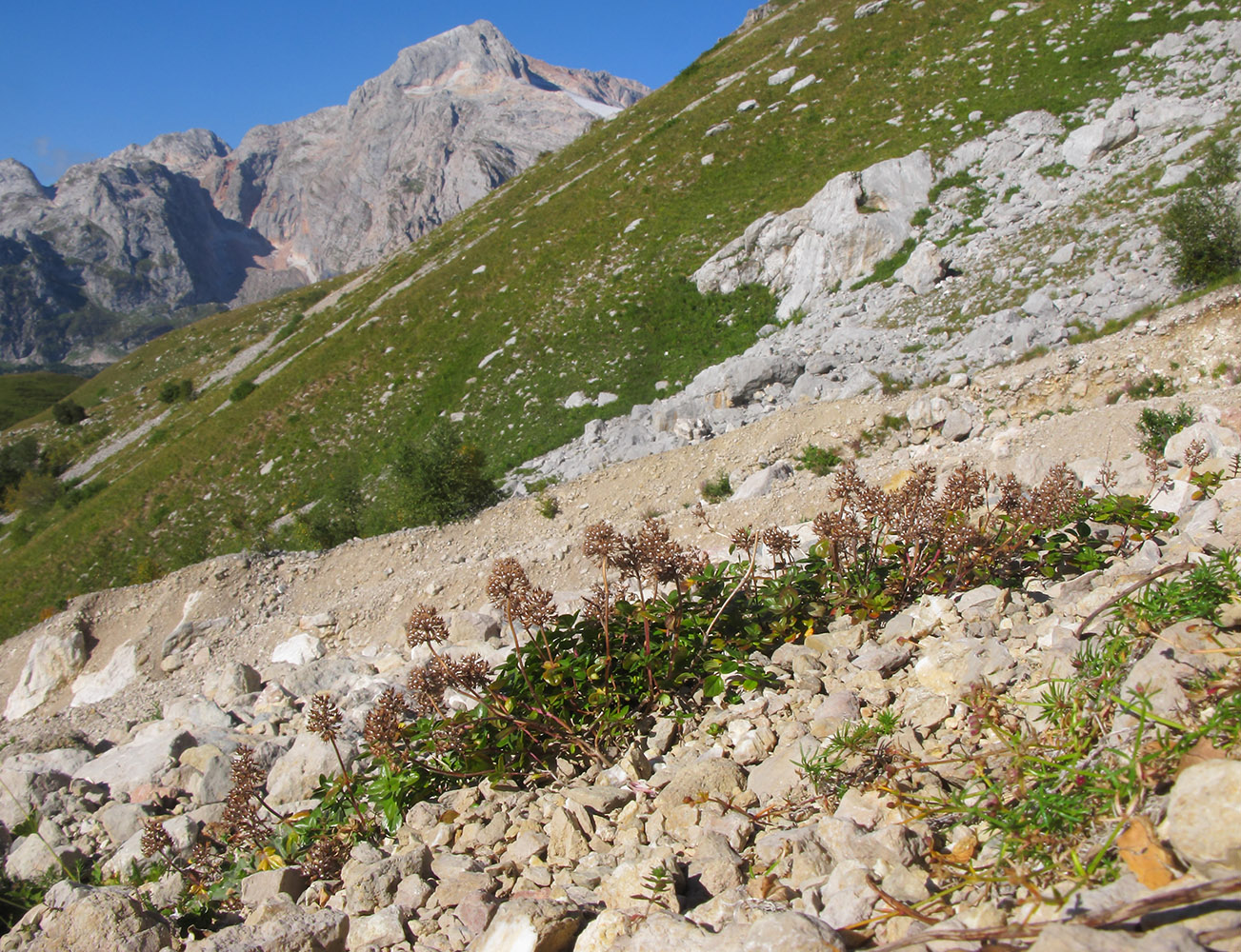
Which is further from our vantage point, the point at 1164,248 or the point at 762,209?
the point at 762,209

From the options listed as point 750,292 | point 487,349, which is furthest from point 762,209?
point 487,349

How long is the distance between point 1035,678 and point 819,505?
6.61 metres

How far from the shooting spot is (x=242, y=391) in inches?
1490

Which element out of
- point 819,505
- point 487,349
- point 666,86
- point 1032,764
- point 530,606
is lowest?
point 819,505

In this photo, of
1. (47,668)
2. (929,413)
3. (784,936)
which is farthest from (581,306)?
(784,936)

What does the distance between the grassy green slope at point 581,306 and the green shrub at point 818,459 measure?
10.4 m

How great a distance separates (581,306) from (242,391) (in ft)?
74.3

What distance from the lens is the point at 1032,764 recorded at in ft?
8.39

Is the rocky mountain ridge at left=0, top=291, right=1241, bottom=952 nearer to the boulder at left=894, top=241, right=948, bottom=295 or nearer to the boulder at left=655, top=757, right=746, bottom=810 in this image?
the boulder at left=655, top=757, right=746, bottom=810

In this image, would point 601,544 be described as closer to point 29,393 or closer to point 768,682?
point 768,682

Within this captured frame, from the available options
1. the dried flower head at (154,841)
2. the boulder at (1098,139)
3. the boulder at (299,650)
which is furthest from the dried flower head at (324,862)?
the boulder at (1098,139)

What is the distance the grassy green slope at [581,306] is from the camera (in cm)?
2550

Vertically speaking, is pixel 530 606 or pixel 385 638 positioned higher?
pixel 530 606

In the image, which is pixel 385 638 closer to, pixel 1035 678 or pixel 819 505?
pixel 819 505
